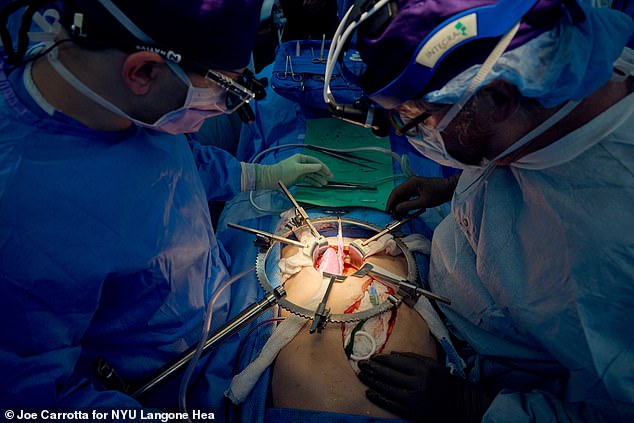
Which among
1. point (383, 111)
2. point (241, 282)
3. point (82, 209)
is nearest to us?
point (82, 209)

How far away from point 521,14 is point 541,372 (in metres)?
1.18

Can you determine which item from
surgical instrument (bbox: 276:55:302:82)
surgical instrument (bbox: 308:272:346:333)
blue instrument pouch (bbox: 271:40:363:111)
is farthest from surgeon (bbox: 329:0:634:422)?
surgical instrument (bbox: 276:55:302:82)

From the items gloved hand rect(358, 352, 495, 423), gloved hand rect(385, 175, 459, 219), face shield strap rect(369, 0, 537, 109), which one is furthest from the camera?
gloved hand rect(385, 175, 459, 219)

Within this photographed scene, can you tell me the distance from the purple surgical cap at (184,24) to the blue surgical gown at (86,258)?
0.96 feet

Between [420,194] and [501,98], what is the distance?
1.02m

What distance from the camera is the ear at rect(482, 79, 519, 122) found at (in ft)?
3.07

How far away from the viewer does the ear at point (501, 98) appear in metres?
0.94

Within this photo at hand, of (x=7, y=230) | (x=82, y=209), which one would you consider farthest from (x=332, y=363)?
(x=7, y=230)

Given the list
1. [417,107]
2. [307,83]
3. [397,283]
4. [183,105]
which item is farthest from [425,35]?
[307,83]

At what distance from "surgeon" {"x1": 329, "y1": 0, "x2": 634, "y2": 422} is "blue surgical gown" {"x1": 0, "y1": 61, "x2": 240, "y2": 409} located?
2.49ft

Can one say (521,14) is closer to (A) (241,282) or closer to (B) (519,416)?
(B) (519,416)

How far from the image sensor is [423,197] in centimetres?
A: 191

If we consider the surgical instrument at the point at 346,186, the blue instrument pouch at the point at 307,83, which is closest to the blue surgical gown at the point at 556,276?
the surgical instrument at the point at 346,186

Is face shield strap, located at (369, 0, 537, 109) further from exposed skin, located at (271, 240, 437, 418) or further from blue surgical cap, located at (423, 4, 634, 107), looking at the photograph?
exposed skin, located at (271, 240, 437, 418)
